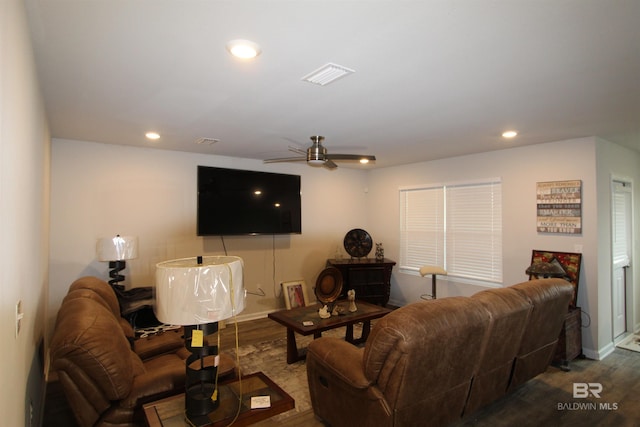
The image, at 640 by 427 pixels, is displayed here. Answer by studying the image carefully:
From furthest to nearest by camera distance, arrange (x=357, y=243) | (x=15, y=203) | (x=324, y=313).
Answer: (x=357, y=243)
(x=324, y=313)
(x=15, y=203)

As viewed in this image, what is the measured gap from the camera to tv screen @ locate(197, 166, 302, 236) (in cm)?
482

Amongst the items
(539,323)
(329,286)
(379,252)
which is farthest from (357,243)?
(539,323)

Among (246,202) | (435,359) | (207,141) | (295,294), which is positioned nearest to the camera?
(435,359)

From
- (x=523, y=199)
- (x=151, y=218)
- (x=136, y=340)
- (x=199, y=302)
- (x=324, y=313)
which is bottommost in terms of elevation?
(x=136, y=340)

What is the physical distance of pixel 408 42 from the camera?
1814 millimetres

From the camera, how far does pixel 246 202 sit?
5.11 meters

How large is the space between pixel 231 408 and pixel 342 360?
0.77 m

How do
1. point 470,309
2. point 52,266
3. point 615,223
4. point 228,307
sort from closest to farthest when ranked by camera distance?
point 228,307
point 470,309
point 52,266
point 615,223

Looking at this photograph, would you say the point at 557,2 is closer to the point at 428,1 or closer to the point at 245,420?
the point at 428,1

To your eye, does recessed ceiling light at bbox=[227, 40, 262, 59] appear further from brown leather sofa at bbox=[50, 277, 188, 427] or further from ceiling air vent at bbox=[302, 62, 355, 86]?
brown leather sofa at bbox=[50, 277, 188, 427]

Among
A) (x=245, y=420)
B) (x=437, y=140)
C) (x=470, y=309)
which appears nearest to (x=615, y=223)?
(x=437, y=140)

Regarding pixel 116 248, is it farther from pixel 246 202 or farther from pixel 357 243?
pixel 357 243

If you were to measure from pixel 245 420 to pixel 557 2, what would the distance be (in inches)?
96.4

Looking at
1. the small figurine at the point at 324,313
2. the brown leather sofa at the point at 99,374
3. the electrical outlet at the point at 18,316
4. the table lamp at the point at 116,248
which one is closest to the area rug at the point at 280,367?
the small figurine at the point at 324,313
